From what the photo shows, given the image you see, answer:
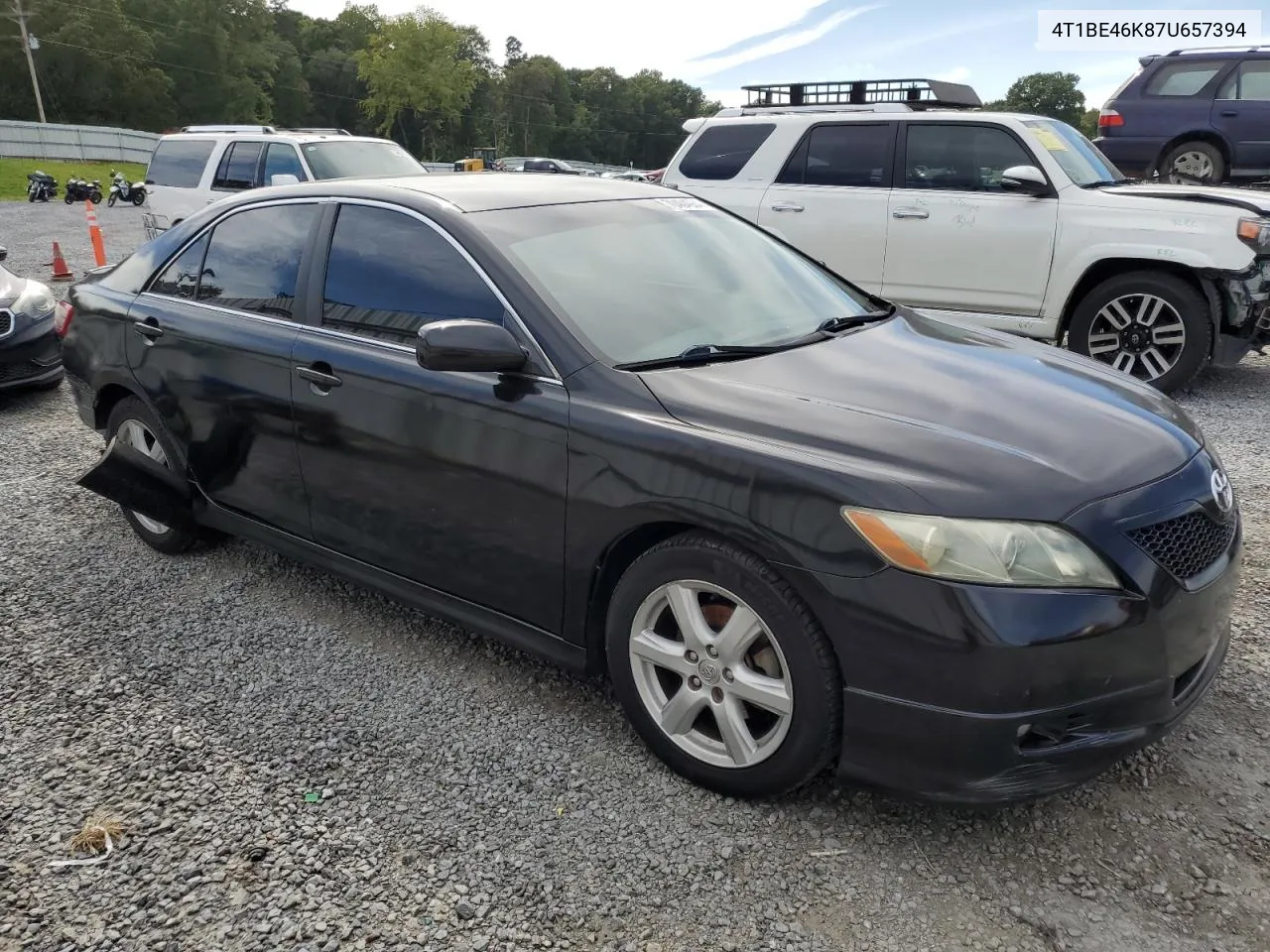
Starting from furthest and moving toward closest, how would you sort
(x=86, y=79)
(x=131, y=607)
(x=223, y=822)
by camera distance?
(x=86, y=79) < (x=131, y=607) < (x=223, y=822)

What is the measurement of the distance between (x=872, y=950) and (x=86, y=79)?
3229 inches

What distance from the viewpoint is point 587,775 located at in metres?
2.82

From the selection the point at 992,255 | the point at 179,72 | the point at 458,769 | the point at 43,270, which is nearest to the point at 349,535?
the point at 458,769

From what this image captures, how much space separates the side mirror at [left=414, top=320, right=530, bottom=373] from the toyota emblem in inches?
76.2

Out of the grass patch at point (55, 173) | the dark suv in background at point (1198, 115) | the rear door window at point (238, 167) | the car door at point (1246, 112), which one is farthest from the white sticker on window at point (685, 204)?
the grass patch at point (55, 173)

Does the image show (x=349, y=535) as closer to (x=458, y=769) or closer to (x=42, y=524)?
(x=458, y=769)

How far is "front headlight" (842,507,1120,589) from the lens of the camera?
221 cm

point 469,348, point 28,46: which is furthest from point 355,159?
point 28,46

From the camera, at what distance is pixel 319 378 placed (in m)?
3.39

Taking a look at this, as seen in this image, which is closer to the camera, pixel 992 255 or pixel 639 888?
pixel 639 888

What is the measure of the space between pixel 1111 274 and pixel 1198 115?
6.76 m

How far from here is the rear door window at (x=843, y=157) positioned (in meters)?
7.47

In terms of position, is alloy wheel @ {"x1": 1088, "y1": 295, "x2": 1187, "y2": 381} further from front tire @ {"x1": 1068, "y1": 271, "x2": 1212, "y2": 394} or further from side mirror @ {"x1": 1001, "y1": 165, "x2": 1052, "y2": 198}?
side mirror @ {"x1": 1001, "y1": 165, "x2": 1052, "y2": 198}

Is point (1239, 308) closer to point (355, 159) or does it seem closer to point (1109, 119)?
point (1109, 119)
